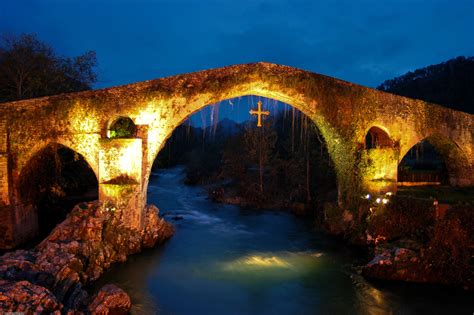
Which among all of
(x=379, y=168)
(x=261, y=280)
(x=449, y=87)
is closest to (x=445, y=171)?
(x=379, y=168)

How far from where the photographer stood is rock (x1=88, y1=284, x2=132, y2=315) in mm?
7148

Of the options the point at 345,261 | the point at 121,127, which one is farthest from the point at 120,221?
the point at 345,261

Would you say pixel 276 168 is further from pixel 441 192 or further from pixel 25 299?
pixel 25 299

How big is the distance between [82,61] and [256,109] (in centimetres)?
903

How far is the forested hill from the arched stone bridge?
56.8 feet

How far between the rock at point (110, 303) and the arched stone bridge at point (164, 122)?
3.90m

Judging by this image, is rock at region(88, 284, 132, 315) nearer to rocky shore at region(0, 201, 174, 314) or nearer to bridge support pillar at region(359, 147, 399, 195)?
rocky shore at region(0, 201, 174, 314)

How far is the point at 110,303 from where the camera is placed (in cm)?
730

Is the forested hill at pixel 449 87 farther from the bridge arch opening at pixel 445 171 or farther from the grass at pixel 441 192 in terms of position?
the grass at pixel 441 192

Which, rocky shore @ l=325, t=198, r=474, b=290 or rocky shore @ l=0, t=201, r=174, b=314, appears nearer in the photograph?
rocky shore @ l=0, t=201, r=174, b=314

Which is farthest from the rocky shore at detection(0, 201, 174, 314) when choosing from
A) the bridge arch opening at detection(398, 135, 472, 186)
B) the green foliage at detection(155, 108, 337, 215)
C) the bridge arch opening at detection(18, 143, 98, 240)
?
the bridge arch opening at detection(398, 135, 472, 186)

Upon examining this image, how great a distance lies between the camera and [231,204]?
21188 millimetres

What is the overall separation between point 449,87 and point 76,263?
3168 cm

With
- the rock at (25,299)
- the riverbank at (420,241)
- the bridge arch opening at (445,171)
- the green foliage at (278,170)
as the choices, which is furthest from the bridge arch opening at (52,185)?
the bridge arch opening at (445,171)
